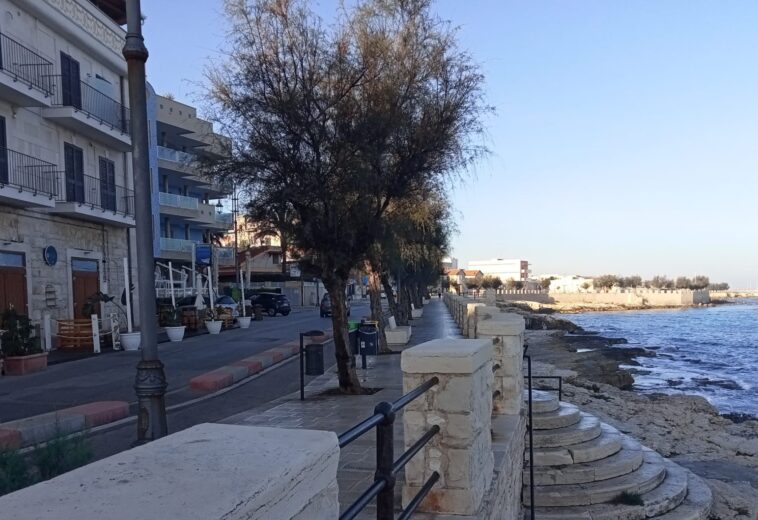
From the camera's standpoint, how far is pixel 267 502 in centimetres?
161

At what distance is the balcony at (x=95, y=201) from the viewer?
20.5 m

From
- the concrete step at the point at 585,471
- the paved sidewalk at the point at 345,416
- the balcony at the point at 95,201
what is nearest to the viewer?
the paved sidewalk at the point at 345,416

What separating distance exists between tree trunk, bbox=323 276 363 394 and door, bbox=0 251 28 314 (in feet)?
37.6

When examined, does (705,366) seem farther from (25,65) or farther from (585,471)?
(25,65)

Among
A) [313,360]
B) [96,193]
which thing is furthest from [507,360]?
[96,193]

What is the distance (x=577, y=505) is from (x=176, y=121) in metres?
38.1

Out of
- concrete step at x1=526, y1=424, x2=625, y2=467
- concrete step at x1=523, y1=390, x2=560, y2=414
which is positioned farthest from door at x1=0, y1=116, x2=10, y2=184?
concrete step at x1=526, y1=424, x2=625, y2=467

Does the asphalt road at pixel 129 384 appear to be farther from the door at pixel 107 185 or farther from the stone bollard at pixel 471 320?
the door at pixel 107 185

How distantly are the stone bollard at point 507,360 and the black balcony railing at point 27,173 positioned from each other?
49.8ft

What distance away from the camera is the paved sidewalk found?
19.7ft

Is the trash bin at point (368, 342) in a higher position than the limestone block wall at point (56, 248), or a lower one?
lower

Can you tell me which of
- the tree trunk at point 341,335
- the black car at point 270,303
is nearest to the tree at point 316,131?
the tree trunk at point 341,335

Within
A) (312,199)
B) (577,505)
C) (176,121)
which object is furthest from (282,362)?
(176,121)

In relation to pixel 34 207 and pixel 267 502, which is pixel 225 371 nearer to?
pixel 34 207
